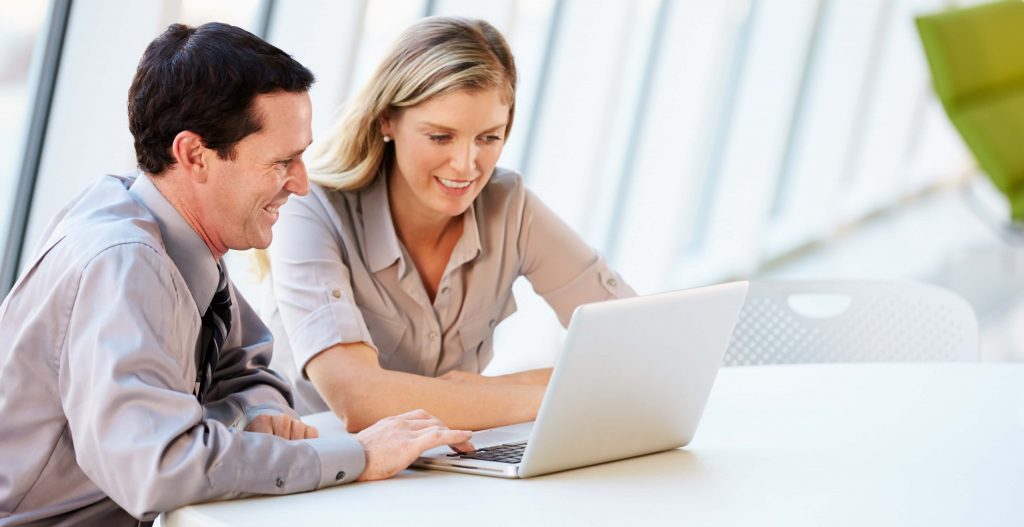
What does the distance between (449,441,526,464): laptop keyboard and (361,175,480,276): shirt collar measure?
2.06 feet

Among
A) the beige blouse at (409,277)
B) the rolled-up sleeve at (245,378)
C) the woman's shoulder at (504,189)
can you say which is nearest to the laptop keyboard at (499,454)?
the rolled-up sleeve at (245,378)

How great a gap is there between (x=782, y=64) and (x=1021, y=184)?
1846 mm

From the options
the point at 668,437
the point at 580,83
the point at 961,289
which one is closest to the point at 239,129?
the point at 668,437

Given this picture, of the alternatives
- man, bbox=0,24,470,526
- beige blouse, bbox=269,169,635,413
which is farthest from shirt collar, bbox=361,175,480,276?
man, bbox=0,24,470,526

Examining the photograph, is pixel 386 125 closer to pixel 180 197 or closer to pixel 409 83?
pixel 409 83

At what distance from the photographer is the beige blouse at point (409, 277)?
2.08 metres

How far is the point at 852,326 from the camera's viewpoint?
2.44 meters

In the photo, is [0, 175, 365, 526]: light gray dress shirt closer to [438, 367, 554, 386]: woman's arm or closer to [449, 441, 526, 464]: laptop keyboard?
[449, 441, 526, 464]: laptop keyboard

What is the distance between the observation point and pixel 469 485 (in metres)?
1.45

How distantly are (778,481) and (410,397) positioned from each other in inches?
26.6

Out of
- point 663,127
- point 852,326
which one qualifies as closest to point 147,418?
point 852,326

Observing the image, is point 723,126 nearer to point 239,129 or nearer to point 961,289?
point 961,289

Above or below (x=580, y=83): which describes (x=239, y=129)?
above

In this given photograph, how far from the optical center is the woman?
1959mm
